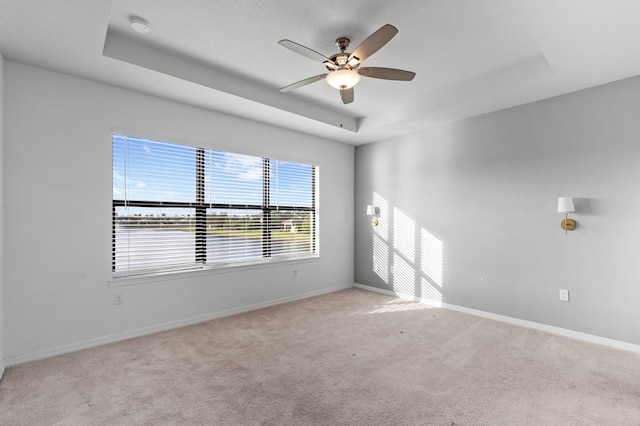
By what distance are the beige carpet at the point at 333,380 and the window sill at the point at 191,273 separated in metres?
0.60

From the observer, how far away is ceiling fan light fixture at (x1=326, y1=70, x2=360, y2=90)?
2658 mm

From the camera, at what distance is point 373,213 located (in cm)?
541

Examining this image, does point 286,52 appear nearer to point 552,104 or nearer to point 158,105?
point 158,105

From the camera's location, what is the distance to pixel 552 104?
361 cm

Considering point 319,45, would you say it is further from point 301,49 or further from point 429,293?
point 429,293

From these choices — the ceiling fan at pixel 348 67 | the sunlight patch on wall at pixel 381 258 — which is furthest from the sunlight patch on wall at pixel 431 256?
the ceiling fan at pixel 348 67

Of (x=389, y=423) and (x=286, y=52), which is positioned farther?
(x=286, y=52)

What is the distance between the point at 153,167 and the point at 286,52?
6.46 ft

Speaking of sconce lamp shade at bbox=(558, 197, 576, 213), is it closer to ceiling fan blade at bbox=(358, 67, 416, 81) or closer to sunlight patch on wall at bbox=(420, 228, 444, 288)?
sunlight patch on wall at bbox=(420, 228, 444, 288)

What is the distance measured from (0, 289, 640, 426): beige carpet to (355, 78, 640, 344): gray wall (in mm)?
501

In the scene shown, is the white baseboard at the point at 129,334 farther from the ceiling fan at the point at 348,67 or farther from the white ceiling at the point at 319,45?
the ceiling fan at the point at 348,67

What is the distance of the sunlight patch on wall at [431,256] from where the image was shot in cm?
463

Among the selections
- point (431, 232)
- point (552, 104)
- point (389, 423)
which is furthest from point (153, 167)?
point (552, 104)

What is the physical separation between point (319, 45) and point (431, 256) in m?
3.28
